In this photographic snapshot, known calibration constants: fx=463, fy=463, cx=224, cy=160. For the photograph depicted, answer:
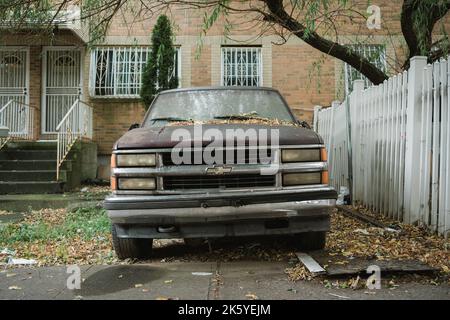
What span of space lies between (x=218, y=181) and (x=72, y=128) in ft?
26.8

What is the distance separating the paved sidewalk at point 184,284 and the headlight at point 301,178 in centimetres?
75

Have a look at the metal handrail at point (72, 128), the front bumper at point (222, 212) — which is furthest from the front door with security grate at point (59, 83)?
the front bumper at point (222, 212)

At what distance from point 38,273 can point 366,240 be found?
11.0ft

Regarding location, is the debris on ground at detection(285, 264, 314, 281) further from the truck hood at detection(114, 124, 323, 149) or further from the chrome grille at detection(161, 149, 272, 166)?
the truck hood at detection(114, 124, 323, 149)

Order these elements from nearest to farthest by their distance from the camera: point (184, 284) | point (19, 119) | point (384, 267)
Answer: point (184, 284) → point (384, 267) → point (19, 119)

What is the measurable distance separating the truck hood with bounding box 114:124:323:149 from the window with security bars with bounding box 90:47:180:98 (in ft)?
26.7

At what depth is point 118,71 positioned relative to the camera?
12320mm

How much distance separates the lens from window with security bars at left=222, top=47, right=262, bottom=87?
1231 cm

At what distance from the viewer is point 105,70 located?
40.7ft

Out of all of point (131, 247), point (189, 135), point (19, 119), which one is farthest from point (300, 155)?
point (19, 119)

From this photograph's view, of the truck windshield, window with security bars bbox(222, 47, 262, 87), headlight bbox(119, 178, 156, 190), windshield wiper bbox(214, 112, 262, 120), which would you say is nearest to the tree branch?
the truck windshield

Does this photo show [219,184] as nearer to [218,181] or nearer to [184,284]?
[218,181]

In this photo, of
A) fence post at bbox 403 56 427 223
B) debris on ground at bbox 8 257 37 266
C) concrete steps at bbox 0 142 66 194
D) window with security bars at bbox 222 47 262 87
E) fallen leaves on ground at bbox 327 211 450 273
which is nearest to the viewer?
fallen leaves on ground at bbox 327 211 450 273
